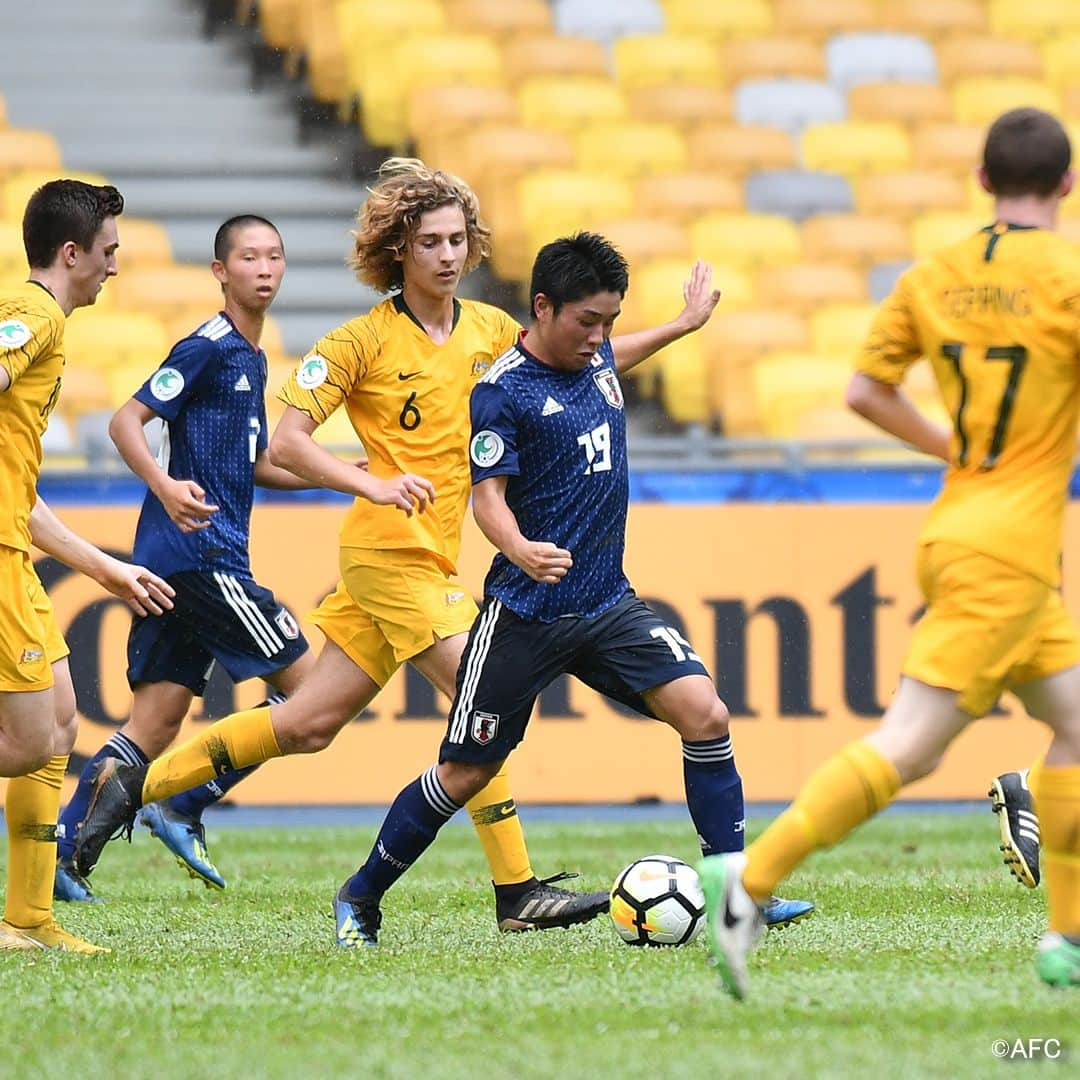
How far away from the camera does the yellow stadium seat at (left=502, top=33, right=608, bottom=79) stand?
14742 millimetres

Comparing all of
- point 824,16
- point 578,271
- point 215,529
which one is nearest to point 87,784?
point 215,529

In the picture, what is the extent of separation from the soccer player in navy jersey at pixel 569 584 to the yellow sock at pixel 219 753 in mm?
878

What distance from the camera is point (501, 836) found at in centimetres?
577

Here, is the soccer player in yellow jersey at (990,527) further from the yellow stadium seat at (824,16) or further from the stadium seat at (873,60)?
the yellow stadium seat at (824,16)

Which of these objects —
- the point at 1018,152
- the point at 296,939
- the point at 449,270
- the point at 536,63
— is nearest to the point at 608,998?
the point at 296,939

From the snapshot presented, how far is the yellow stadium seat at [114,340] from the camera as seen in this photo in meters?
12.2

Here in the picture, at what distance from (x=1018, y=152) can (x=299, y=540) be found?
597 cm

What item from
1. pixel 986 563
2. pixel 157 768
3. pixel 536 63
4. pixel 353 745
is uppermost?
pixel 536 63

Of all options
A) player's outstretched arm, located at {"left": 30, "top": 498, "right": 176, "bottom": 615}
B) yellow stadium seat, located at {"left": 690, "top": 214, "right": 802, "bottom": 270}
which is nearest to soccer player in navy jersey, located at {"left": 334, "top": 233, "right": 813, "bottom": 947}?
player's outstretched arm, located at {"left": 30, "top": 498, "right": 176, "bottom": 615}

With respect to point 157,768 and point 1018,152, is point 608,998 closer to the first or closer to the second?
point 1018,152

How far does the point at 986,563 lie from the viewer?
4020mm

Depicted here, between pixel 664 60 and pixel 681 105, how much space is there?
0.52 m

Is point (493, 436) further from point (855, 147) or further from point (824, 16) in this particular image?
point (824, 16)

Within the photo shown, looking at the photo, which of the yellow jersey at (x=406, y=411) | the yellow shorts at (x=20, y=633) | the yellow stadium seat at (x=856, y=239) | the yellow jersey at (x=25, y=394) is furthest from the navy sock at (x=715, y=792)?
the yellow stadium seat at (x=856, y=239)
